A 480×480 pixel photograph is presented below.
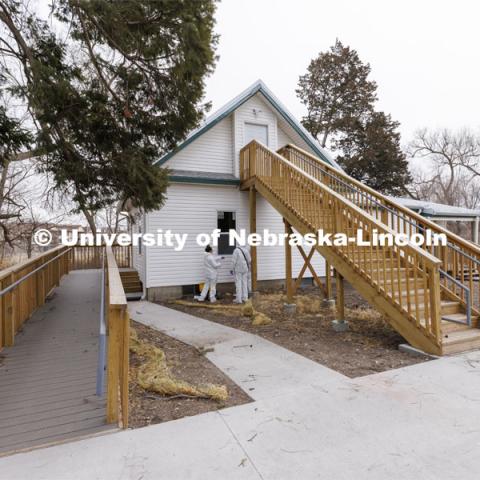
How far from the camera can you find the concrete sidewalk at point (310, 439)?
235cm

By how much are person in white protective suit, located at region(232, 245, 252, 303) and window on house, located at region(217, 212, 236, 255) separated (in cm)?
152

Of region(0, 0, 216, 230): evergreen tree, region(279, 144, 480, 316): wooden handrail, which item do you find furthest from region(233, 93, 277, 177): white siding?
region(0, 0, 216, 230): evergreen tree

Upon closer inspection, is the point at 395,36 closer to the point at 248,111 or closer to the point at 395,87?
the point at 248,111

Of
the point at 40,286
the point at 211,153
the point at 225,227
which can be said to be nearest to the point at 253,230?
the point at 225,227

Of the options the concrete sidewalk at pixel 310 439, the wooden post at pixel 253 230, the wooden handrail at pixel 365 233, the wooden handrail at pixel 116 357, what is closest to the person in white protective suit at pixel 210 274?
the wooden post at pixel 253 230

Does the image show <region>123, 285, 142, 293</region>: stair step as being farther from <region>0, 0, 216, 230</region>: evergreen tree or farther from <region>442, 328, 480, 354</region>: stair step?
<region>442, 328, 480, 354</region>: stair step

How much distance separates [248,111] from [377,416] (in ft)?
35.0

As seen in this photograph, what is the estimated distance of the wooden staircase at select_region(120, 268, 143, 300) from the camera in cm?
1052

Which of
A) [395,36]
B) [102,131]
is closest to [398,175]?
[395,36]

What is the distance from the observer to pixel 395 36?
13383 mm

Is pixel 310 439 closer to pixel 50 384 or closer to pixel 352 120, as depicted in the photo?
pixel 50 384

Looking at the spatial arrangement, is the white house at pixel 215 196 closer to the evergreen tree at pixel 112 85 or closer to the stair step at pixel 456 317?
the evergreen tree at pixel 112 85

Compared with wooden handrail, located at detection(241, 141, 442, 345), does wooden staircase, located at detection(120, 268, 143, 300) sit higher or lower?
lower

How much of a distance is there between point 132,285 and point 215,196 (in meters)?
4.26
